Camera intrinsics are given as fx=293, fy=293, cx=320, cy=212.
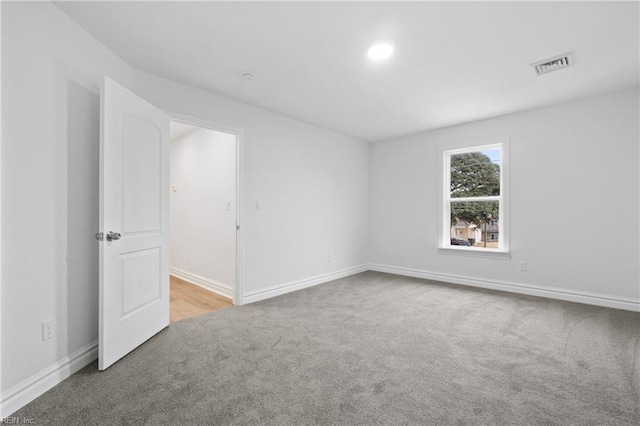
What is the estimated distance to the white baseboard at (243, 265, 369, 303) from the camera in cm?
362

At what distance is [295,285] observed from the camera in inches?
163

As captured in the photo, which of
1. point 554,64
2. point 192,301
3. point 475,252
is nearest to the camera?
point 554,64

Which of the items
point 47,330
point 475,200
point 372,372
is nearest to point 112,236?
point 47,330

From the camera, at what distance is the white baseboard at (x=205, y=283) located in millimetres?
4020

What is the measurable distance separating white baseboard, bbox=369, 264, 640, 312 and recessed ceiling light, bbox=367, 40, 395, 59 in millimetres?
3409

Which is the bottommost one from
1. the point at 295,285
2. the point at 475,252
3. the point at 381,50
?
the point at 295,285

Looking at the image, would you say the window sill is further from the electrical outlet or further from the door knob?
the electrical outlet

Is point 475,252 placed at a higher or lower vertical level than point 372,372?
higher

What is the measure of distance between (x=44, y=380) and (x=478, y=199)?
4.94 metres

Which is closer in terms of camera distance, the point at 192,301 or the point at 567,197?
the point at 567,197

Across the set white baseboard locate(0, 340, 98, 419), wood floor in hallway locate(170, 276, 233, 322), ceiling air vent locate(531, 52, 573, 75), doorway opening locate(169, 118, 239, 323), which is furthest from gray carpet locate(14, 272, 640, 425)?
ceiling air vent locate(531, 52, 573, 75)

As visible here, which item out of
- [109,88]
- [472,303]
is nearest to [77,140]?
[109,88]

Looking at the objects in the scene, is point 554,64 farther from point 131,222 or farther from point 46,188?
point 46,188

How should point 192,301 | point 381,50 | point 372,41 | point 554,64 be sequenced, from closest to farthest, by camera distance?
point 372,41
point 381,50
point 554,64
point 192,301
